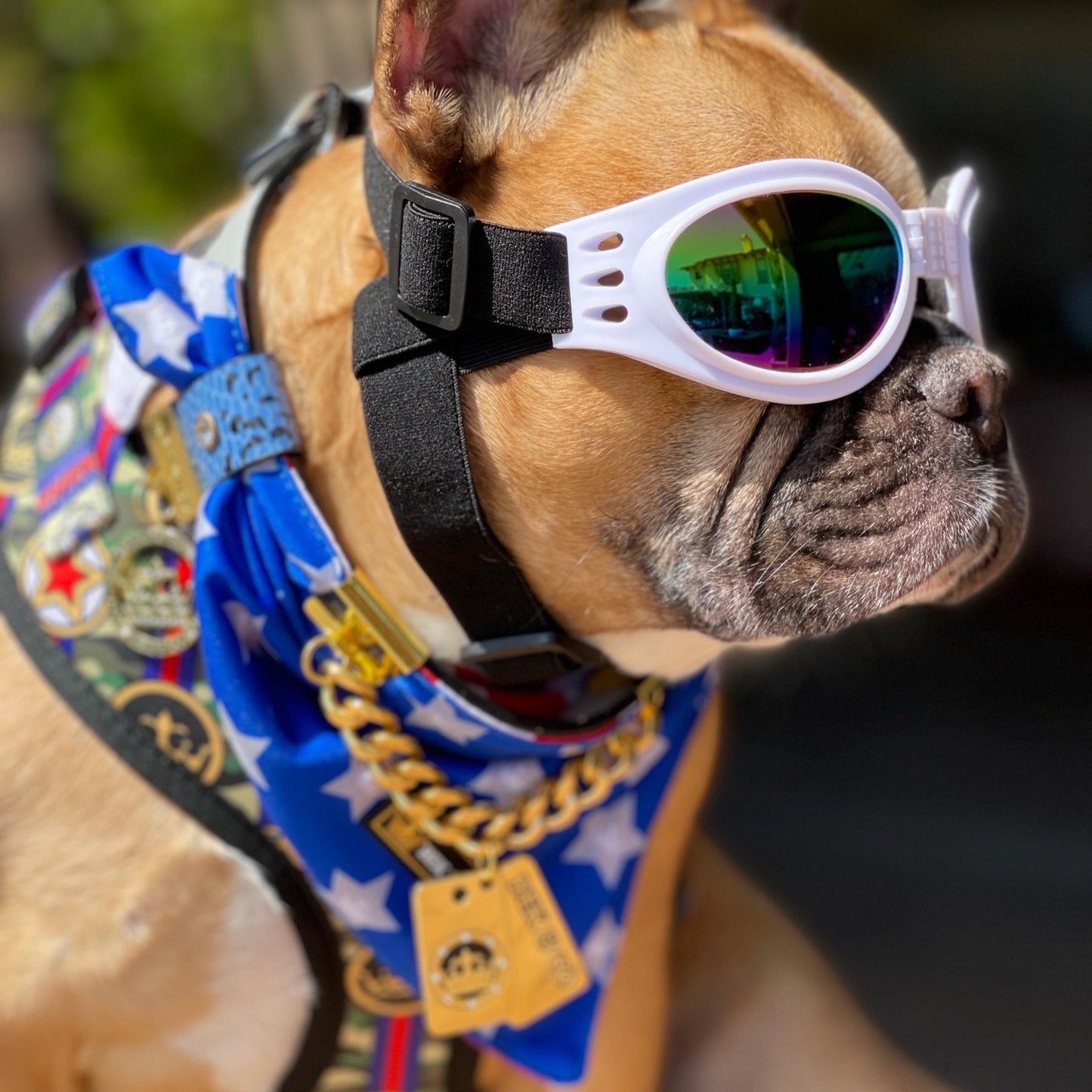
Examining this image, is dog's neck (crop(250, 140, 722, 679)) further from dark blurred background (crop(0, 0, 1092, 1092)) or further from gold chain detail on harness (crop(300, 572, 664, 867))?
dark blurred background (crop(0, 0, 1092, 1092))

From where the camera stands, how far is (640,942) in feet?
5.54

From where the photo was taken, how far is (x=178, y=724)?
141 centimetres

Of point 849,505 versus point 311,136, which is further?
point 311,136

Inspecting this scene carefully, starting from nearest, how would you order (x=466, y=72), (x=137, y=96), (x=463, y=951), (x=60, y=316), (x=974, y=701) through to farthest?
(x=466, y=72) < (x=463, y=951) < (x=60, y=316) < (x=974, y=701) < (x=137, y=96)

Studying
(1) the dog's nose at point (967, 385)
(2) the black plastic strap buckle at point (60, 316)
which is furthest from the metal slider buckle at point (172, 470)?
(1) the dog's nose at point (967, 385)

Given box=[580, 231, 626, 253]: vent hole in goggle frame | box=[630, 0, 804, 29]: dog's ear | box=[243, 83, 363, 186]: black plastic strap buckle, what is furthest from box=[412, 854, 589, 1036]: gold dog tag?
box=[630, 0, 804, 29]: dog's ear

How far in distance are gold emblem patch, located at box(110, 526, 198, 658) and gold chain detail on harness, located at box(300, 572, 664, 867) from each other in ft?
0.52

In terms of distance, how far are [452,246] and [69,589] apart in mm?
642

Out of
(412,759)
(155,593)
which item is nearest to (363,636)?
(412,759)

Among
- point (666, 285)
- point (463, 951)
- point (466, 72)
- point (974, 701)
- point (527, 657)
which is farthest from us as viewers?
point (974, 701)

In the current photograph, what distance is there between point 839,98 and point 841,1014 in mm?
1298

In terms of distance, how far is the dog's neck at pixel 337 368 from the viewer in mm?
1322

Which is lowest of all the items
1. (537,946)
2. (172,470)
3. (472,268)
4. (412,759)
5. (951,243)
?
(537,946)

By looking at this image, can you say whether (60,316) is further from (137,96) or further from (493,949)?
(137,96)
